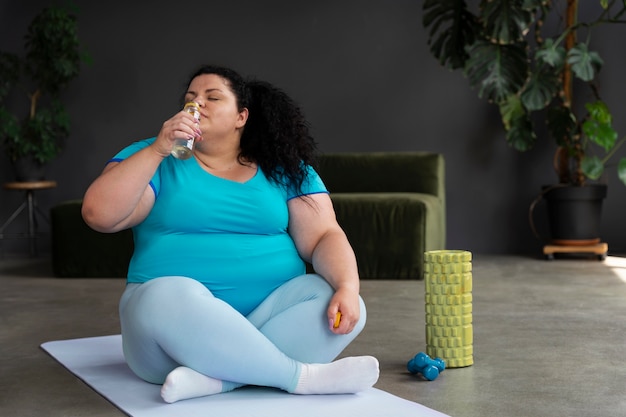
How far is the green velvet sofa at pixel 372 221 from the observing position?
4.85 m

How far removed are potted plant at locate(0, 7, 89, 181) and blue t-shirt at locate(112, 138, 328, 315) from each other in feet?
11.9

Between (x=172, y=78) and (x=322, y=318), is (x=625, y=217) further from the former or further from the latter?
(x=322, y=318)

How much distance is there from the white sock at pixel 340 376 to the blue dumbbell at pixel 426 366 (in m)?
0.31

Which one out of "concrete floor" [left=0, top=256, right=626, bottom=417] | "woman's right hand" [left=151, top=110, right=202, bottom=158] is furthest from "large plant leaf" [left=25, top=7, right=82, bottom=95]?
"woman's right hand" [left=151, top=110, right=202, bottom=158]

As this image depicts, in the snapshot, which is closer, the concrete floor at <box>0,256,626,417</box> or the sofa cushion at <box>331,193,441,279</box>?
the concrete floor at <box>0,256,626,417</box>

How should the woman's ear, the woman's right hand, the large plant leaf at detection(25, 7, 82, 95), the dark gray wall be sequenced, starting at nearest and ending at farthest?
1. the woman's right hand
2. the woman's ear
3. the large plant leaf at detection(25, 7, 82, 95)
4. the dark gray wall

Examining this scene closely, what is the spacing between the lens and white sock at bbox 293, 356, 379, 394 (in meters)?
2.28

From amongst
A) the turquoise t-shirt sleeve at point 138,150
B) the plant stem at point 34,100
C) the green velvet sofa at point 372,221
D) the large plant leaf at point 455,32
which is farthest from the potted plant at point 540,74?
the turquoise t-shirt sleeve at point 138,150

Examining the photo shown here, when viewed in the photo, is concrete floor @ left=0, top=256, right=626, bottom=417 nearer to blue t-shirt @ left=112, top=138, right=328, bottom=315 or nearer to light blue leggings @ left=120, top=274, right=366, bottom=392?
light blue leggings @ left=120, top=274, right=366, bottom=392

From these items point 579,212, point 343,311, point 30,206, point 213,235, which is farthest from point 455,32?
point 343,311

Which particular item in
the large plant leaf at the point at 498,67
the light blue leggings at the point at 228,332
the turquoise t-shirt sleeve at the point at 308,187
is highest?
the large plant leaf at the point at 498,67

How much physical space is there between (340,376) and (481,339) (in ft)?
3.35

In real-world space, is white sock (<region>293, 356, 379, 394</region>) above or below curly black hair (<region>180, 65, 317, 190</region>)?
below

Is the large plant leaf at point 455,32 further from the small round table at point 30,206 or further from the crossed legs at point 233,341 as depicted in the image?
the crossed legs at point 233,341
